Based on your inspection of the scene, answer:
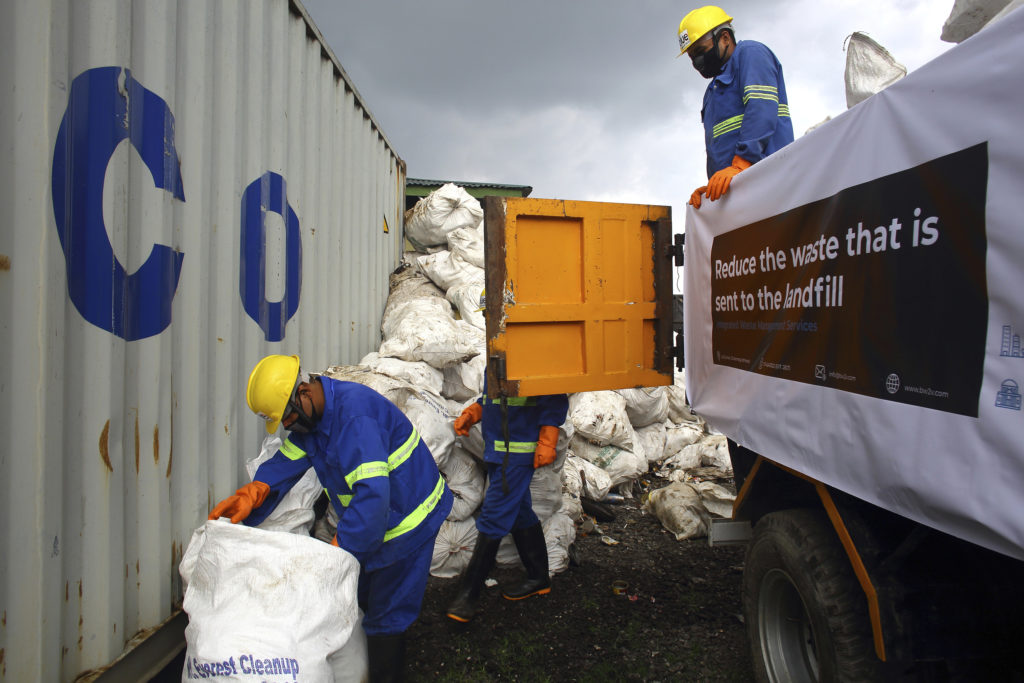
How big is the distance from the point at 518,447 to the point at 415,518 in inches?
30.9

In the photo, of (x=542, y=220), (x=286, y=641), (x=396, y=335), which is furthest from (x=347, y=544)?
(x=396, y=335)

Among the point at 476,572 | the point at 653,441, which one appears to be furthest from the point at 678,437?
the point at 476,572

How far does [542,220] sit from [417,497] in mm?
1260

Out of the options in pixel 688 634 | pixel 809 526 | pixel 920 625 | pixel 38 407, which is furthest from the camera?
pixel 688 634

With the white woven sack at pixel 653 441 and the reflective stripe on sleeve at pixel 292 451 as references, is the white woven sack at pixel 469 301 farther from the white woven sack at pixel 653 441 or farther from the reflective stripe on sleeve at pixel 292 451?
the reflective stripe on sleeve at pixel 292 451

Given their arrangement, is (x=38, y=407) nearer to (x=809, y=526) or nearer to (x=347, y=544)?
(x=347, y=544)

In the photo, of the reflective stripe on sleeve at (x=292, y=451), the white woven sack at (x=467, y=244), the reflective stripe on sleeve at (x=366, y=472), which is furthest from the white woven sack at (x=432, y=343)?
the reflective stripe on sleeve at (x=366, y=472)

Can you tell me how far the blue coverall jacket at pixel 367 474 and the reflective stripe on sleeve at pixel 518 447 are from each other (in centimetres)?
48

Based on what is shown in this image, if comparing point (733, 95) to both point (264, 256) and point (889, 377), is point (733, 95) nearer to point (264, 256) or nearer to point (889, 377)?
point (889, 377)

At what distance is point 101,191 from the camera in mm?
1848

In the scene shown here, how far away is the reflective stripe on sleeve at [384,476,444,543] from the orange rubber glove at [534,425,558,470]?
0.63m

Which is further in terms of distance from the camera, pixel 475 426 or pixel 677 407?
pixel 677 407

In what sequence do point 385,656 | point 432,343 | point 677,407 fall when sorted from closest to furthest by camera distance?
point 385,656, point 432,343, point 677,407

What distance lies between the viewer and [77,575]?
1780 millimetres
